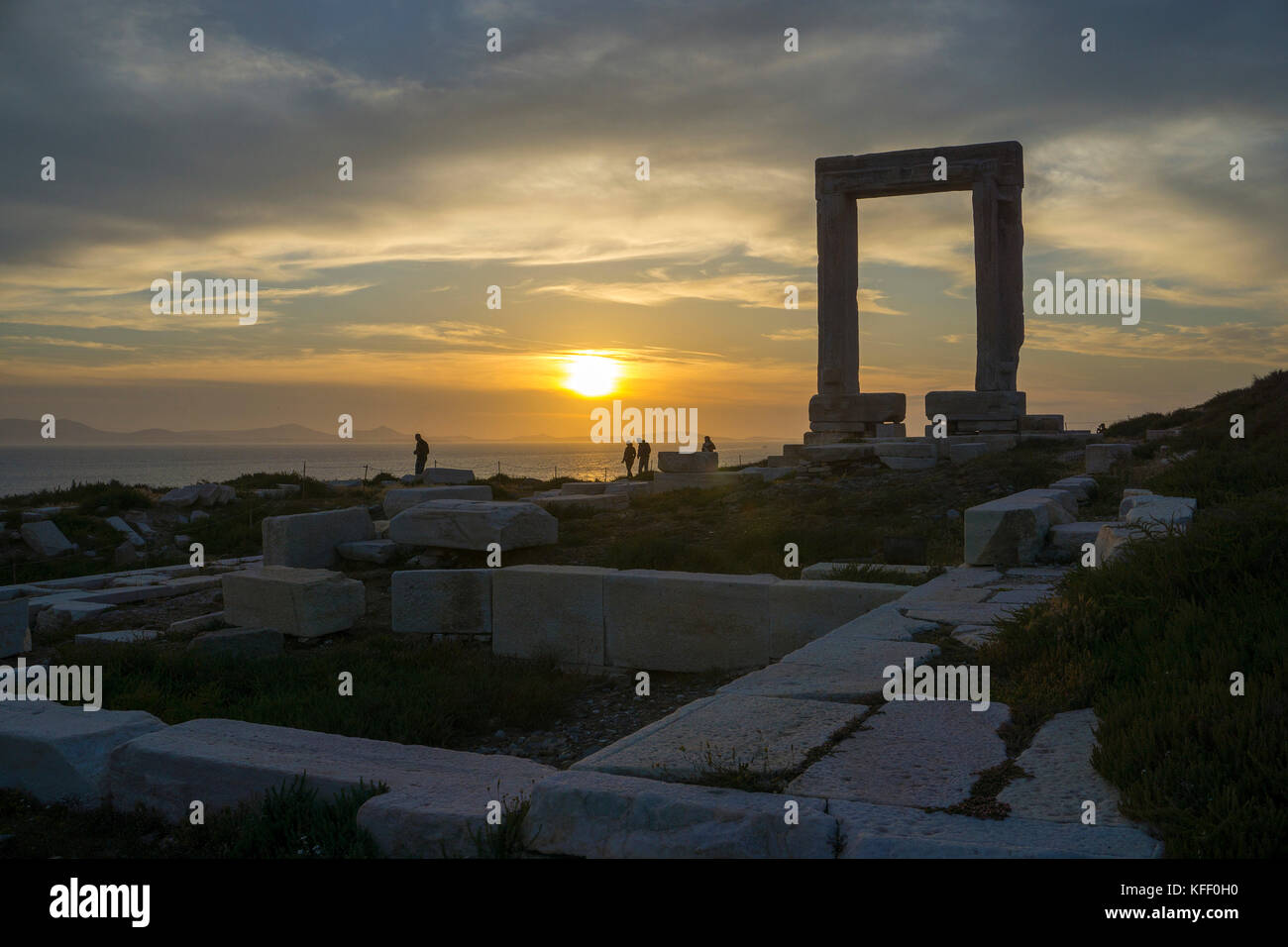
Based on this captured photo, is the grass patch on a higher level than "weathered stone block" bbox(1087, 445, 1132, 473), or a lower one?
lower

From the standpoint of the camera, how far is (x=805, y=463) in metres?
18.1

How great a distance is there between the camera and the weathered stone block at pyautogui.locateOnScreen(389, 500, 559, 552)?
10.8 meters

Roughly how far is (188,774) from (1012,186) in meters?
21.2

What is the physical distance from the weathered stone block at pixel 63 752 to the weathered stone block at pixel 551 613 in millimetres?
3609

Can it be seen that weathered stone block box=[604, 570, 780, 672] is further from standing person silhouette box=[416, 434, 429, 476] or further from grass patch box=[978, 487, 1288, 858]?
standing person silhouette box=[416, 434, 429, 476]

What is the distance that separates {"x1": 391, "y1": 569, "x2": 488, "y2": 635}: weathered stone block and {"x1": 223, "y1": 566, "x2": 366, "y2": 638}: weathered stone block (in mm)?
813

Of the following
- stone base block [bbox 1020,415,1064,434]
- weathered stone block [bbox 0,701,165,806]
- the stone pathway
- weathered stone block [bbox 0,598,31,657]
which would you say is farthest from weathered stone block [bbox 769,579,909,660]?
stone base block [bbox 1020,415,1064,434]

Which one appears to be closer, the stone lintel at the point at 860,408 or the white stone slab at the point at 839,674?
the white stone slab at the point at 839,674

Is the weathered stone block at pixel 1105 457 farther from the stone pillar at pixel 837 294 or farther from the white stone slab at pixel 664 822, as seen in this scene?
the white stone slab at pixel 664 822

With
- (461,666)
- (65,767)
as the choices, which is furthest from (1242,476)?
(65,767)

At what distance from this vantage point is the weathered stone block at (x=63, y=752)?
4605 millimetres

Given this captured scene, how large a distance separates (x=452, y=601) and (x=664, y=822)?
610 cm

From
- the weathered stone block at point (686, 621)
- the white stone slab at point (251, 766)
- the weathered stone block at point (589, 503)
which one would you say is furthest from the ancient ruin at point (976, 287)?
the white stone slab at point (251, 766)
